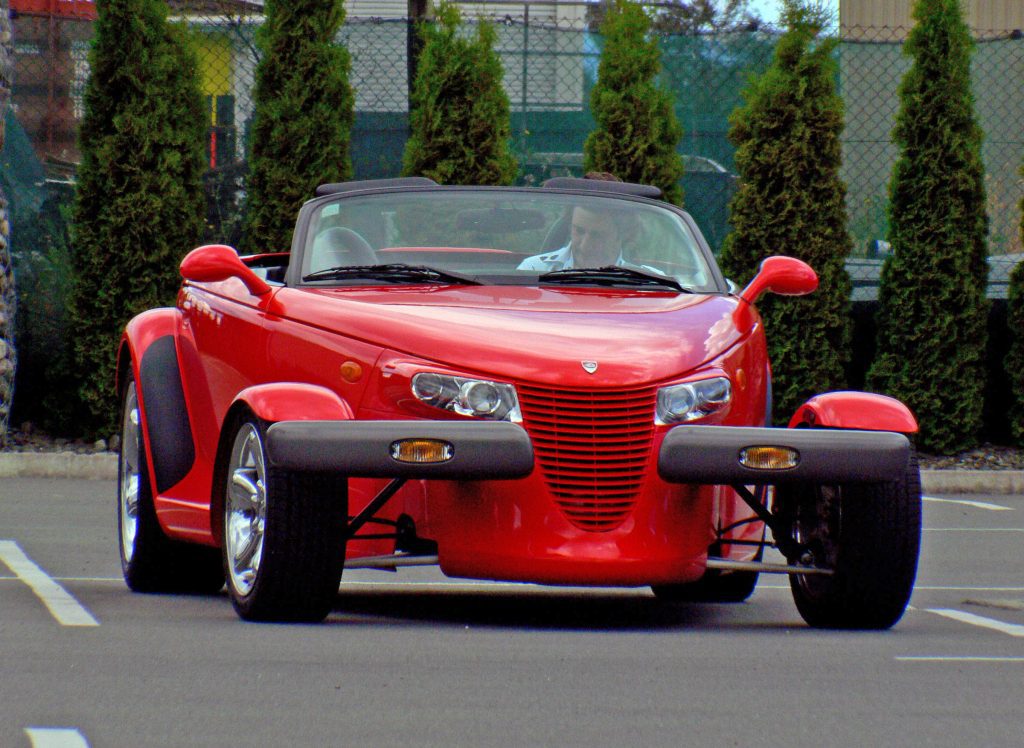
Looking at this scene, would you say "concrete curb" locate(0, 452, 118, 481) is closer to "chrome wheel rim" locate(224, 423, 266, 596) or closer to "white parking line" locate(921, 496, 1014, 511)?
"white parking line" locate(921, 496, 1014, 511)

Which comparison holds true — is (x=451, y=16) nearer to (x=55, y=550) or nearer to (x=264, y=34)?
(x=264, y=34)

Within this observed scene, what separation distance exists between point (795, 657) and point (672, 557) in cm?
54

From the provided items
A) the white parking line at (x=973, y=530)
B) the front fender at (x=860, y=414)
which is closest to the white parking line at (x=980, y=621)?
the front fender at (x=860, y=414)

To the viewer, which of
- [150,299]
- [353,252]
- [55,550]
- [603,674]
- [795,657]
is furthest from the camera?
[150,299]

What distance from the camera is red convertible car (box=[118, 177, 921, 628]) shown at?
19.7ft

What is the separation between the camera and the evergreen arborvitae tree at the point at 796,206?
1559cm

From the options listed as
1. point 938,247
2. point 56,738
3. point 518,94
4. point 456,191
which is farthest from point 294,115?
point 56,738

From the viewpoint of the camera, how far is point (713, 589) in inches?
310

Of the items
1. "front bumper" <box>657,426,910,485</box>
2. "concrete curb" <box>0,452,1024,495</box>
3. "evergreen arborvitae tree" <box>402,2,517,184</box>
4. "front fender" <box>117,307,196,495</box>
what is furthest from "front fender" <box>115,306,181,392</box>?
"evergreen arborvitae tree" <box>402,2,517,184</box>

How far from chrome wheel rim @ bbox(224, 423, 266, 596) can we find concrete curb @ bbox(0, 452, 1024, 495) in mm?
7929

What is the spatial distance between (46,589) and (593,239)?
252 cm

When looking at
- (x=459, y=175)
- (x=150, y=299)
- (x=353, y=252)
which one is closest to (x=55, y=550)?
(x=353, y=252)

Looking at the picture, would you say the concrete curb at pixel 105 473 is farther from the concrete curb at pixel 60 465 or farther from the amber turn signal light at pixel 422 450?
the amber turn signal light at pixel 422 450

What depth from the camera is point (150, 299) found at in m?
15.3
